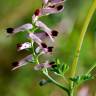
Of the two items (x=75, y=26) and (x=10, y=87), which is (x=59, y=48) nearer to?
(x=75, y=26)

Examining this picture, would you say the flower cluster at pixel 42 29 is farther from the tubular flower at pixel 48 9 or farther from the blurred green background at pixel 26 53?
the blurred green background at pixel 26 53

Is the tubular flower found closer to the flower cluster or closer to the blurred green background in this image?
the flower cluster

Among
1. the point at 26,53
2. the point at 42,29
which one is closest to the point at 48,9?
the point at 42,29

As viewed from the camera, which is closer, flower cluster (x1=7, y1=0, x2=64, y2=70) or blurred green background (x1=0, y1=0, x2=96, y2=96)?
flower cluster (x1=7, y1=0, x2=64, y2=70)

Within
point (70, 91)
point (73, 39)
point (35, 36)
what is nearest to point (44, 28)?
point (35, 36)

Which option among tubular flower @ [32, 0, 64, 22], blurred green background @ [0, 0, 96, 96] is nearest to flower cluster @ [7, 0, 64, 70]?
tubular flower @ [32, 0, 64, 22]

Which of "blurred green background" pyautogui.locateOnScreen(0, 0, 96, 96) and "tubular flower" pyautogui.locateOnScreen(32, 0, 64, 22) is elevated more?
"tubular flower" pyautogui.locateOnScreen(32, 0, 64, 22)

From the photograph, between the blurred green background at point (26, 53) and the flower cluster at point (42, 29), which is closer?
the flower cluster at point (42, 29)

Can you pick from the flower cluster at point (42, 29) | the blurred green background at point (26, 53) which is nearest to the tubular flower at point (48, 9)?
the flower cluster at point (42, 29)

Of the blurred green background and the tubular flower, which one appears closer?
the tubular flower

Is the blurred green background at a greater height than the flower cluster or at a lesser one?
lesser
